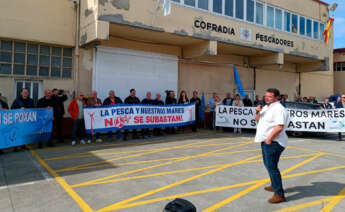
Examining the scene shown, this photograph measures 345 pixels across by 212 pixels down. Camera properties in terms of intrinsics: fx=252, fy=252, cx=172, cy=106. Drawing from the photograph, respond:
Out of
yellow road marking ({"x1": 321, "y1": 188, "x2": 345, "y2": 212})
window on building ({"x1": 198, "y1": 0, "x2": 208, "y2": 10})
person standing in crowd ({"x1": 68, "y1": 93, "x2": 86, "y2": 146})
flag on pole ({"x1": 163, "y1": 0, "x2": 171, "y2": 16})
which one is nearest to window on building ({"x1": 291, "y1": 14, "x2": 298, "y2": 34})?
window on building ({"x1": 198, "y1": 0, "x2": 208, "y2": 10})

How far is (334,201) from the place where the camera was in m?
4.14

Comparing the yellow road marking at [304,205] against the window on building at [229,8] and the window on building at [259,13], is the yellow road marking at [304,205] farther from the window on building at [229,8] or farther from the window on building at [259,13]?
the window on building at [259,13]

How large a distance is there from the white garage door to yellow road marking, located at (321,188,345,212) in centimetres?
933

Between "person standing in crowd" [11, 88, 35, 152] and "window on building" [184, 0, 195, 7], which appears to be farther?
"window on building" [184, 0, 195, 7]

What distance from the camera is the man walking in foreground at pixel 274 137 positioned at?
3910mm

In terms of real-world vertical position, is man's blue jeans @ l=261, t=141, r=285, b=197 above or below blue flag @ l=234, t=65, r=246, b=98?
below

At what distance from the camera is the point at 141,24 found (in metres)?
10.3

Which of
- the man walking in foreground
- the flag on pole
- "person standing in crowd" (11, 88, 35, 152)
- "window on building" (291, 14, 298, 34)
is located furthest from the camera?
"window on building" (291, 14, 298, 34)

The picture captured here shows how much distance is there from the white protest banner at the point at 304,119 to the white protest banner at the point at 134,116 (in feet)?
6.88

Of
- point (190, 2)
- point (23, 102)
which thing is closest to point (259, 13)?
point (190, 2)

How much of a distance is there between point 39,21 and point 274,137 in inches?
395

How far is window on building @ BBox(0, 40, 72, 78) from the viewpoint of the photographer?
959 centimetres

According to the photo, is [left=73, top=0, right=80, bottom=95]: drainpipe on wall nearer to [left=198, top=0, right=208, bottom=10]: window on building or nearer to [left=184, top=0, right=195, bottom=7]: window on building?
→ [left=184, top=0, right=195, bottom=7]: window on building

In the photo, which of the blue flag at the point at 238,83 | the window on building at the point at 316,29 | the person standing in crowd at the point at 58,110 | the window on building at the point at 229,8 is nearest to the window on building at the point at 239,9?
the window on building at the point at 229,8
